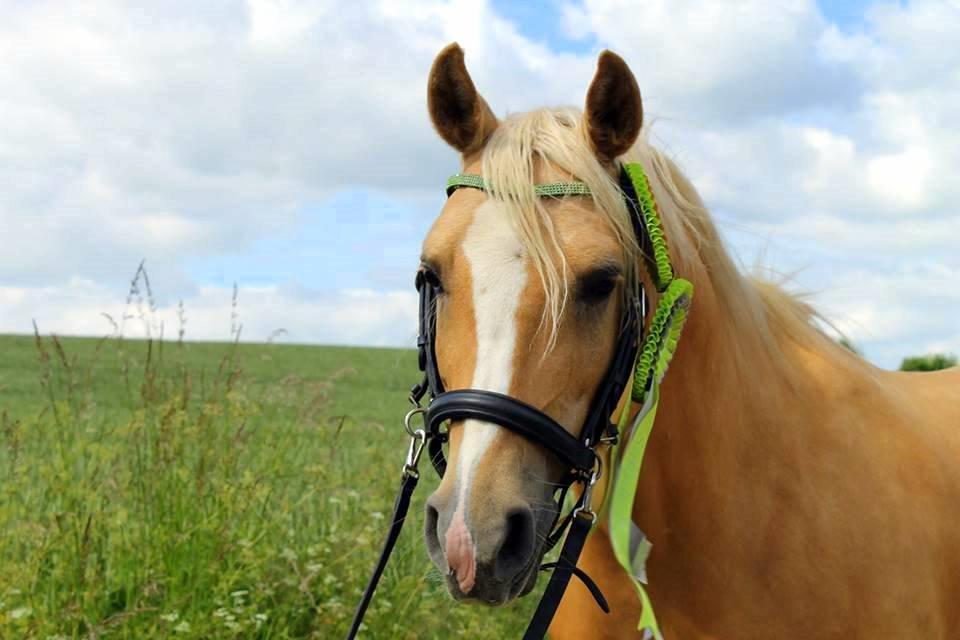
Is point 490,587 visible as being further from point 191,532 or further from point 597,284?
point 191,532

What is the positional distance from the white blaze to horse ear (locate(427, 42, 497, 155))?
0.44 m

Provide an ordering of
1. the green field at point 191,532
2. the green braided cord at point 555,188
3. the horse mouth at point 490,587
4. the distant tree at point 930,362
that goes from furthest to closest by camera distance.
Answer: the distant tree at point 930,362
the green field at point 191,532
the green braided cord at point 555,188
the horse mouth at point 490,587

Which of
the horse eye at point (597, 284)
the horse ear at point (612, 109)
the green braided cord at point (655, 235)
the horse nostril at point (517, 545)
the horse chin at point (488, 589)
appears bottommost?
the horse chin at point (488, 589)

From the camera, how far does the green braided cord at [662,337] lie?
2.30 m

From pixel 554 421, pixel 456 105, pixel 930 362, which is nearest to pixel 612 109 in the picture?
pixel 456 105

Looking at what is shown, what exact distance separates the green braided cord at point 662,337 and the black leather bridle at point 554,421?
31 mm

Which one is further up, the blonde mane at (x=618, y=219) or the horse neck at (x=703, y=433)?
the blonde mane at (x=618, y=219)

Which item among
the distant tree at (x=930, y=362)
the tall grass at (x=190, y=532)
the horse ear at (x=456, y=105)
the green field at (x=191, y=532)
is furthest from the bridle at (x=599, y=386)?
the distant tree at (x=930, y=362)

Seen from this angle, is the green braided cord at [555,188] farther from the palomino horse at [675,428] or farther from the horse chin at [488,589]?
the horse chin at [488,589]

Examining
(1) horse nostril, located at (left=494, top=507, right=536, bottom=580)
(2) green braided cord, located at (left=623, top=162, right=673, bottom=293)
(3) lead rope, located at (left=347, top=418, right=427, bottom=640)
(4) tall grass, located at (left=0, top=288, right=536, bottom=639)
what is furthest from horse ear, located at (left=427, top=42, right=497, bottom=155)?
(4) tall grass, located at (left=0, top=288, right=536, bottom=639)

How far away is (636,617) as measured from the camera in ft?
8.69

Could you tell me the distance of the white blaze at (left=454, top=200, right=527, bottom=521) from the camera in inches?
77.4

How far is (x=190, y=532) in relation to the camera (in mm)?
4551

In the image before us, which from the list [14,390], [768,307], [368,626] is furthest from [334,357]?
[768,307]
